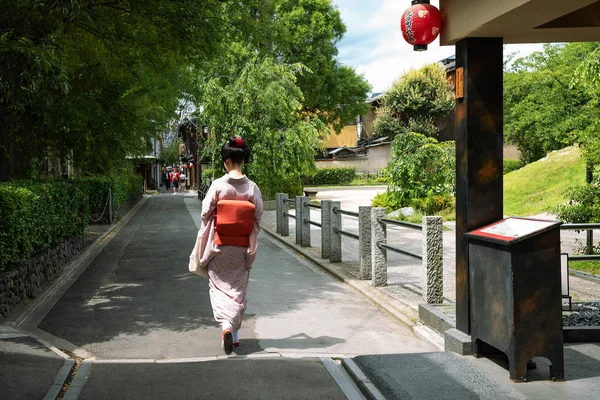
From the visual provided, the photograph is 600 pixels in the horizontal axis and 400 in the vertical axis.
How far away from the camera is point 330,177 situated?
6103cm

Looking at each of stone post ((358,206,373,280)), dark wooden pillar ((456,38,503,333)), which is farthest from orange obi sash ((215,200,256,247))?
stone post ((358,206,373,280))

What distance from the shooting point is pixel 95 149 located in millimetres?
14680

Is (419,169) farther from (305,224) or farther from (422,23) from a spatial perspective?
(422,23)

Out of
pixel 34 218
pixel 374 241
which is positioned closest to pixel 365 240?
pixel 374 241

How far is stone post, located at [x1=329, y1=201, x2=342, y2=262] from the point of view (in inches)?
456

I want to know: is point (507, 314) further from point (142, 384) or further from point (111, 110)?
point (111, 110)

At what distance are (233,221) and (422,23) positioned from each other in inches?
96.6

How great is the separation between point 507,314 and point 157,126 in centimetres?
2295

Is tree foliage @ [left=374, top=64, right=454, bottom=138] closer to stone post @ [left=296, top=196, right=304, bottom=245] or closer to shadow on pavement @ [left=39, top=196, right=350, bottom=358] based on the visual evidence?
stone post @ [left=296, top=196, right=304, bottom=245]

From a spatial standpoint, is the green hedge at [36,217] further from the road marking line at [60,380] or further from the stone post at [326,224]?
the stone post at [326,224]

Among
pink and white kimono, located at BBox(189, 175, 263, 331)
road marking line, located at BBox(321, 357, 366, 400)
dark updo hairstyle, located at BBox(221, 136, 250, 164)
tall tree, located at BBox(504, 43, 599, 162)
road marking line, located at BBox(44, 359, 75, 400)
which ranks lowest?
road marking line, located at BBox(321, 357, 366, 400)

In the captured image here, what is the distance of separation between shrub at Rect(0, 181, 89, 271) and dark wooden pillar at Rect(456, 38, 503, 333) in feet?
16.8

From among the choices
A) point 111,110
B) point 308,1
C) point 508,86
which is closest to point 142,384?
point 111,110

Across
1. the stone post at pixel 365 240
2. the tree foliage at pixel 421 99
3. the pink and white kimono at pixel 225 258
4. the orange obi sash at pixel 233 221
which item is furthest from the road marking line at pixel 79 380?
the tree foliage at pixel 421 99
